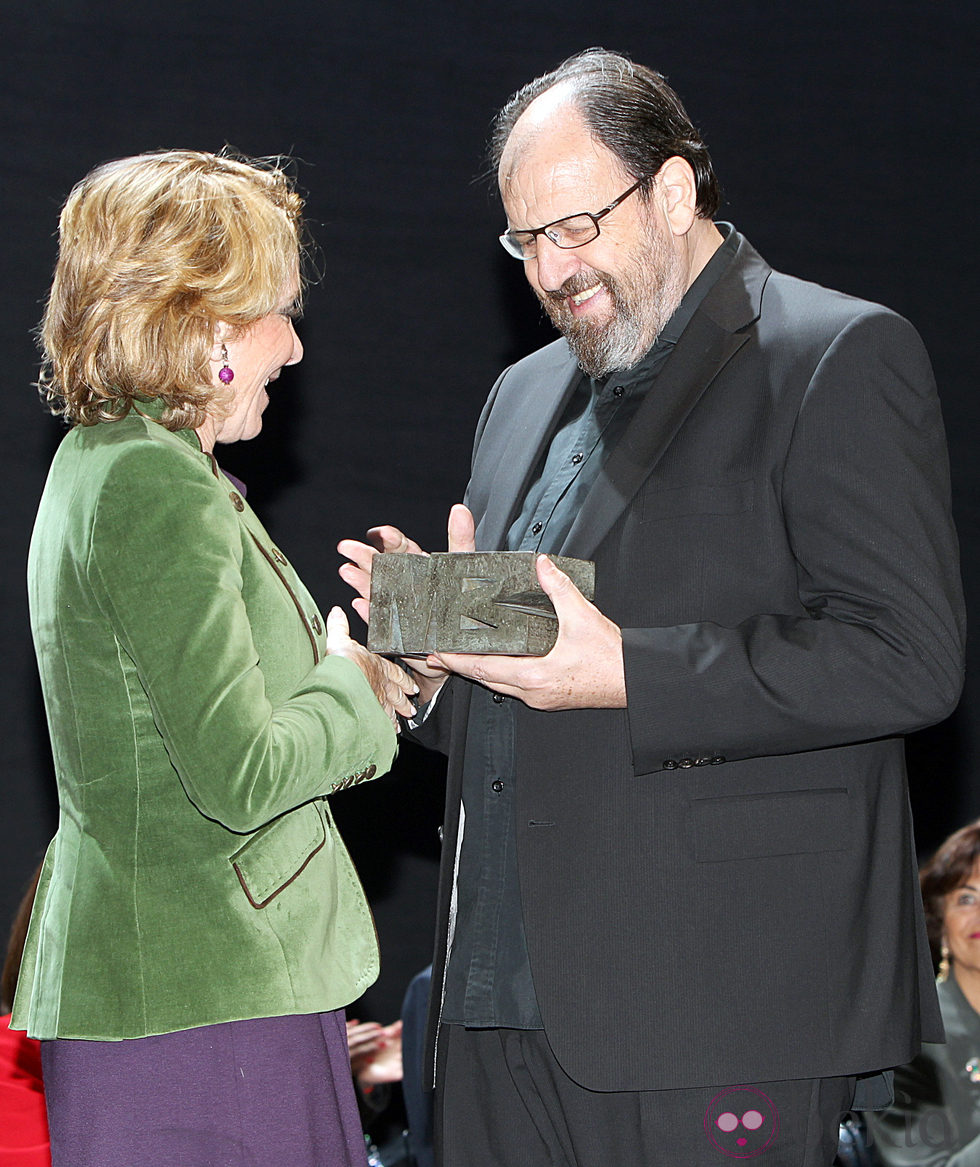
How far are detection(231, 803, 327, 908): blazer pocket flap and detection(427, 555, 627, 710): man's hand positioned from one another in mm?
305

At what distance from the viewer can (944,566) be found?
1808 millimetres

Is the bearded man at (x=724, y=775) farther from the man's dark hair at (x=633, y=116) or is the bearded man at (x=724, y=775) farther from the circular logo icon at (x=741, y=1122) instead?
the man's dark hair at (x=633, y=116)

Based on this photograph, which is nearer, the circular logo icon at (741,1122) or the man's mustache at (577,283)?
the circular logo icon at (741,1122)

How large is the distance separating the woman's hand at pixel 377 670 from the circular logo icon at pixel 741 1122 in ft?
2.09

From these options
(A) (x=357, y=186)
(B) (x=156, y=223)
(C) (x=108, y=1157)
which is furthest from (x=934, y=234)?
(C) (x=108, y=1157)

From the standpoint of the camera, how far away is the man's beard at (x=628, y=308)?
2082 mm

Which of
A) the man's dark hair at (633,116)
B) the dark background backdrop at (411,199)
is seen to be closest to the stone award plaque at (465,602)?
the man's dark hair at (633,116)

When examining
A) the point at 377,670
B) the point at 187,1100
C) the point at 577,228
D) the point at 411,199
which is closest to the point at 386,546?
the point at 377,670

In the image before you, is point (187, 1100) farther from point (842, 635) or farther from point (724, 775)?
point (842, 635)

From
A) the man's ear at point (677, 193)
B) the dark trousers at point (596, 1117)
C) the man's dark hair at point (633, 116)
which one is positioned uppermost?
the man's dark hair at point (633, 116)

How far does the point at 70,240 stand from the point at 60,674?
521mm

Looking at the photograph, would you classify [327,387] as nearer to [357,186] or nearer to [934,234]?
[357,186]

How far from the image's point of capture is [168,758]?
1.62m

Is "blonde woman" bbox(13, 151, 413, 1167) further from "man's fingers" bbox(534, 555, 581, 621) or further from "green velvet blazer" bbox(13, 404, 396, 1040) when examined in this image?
"man's fingers" bbox(534, 555, 581, 621)
